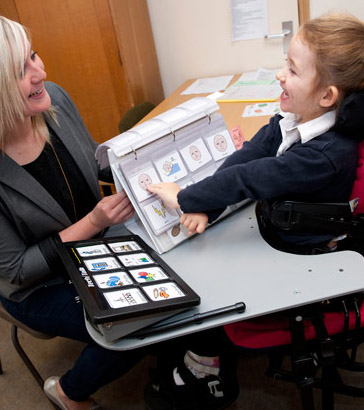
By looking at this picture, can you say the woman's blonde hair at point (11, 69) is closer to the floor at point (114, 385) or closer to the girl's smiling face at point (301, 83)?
the girl's smiling face at point (301, 83)

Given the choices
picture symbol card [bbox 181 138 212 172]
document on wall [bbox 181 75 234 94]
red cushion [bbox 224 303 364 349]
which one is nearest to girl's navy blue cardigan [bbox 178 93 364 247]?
picture symbol card [bbox 181 138 212 172]

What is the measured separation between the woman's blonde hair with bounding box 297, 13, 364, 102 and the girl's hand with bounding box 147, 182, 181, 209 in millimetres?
426

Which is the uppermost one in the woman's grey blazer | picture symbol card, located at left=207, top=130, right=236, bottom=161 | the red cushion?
picture symbol card, located at left=207, top=130, right=236, bottom=161

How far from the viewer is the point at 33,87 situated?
1.19 meters

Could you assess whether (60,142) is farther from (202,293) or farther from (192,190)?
(202,293)

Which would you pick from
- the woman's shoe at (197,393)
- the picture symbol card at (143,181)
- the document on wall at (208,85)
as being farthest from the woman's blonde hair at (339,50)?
the document on wall at (208,85)

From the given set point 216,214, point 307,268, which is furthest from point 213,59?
point 307,268

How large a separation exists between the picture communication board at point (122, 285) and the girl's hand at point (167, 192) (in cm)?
13

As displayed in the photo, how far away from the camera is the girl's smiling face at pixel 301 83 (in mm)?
960

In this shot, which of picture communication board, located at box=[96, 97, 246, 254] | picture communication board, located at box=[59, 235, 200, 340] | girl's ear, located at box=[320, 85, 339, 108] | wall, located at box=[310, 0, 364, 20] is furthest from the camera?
wall, located at box=[310, 0, 364, 20]

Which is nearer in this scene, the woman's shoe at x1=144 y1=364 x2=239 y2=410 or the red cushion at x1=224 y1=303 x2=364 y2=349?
the red cushion at x1=224 y1=303 x2=364 y2=349

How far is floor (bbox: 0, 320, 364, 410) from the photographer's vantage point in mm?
1511

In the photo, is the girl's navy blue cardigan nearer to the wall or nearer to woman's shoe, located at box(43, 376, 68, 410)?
woman's shoe, located at box(43, 376, 68, 410)

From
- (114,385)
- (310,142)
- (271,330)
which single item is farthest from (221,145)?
(114,385)
